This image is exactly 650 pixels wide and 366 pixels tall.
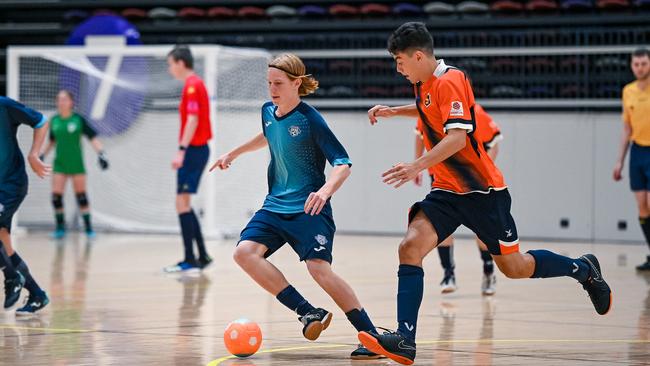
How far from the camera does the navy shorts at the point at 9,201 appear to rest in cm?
714

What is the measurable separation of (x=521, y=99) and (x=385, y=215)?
2417mm

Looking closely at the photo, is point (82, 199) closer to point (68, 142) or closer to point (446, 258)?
point (68, 142)

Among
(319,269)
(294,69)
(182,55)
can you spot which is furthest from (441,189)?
(182,55)

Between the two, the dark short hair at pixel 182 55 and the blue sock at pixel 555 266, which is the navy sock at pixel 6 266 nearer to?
the blue sock at pixel 555 266

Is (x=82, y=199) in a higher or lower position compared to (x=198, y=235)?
higher

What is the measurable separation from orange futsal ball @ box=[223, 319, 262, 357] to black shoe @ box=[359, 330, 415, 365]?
612 mm

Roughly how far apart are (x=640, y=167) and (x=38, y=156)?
18.9 feet

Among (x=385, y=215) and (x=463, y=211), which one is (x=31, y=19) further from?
(x=463, y=211)

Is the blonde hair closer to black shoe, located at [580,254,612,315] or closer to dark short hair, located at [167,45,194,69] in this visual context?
black shoe, located at [580,254,612,315]

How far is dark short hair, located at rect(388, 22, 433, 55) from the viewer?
5414 mm

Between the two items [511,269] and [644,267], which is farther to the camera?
[644,267]

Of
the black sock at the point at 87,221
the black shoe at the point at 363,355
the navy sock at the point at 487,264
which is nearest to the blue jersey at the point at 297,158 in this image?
the black shoe at the point at 363,355

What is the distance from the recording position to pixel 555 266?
235 inches

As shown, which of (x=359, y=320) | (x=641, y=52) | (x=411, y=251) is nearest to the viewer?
(x=411, y=251)
